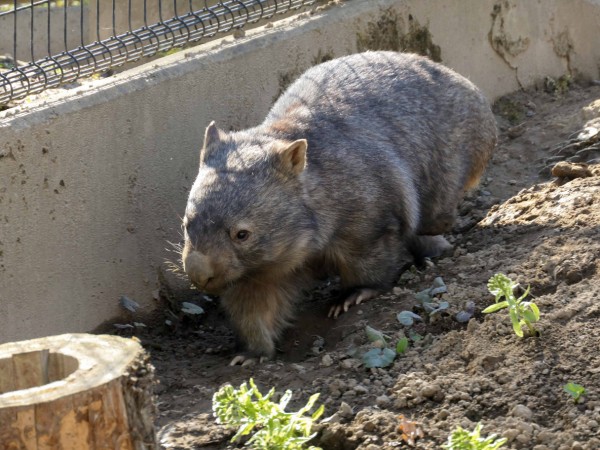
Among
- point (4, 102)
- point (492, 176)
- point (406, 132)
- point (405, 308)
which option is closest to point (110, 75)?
point (4, 102)

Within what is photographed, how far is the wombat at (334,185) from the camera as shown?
207 inches

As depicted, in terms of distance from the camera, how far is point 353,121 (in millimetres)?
6051

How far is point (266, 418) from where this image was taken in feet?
11.5

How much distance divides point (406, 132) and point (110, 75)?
5.75 feet

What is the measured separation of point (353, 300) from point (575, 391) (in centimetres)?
209

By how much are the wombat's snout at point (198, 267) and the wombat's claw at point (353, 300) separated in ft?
3.14

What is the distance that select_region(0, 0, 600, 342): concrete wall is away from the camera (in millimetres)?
5320

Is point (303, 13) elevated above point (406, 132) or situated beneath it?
elevated above

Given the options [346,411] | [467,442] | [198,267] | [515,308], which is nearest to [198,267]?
[198,267]

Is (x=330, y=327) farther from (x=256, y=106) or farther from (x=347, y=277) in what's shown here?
(x=256, y=106)

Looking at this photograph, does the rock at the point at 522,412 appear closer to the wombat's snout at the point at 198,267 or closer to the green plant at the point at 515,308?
the green plant at the point at 515,308

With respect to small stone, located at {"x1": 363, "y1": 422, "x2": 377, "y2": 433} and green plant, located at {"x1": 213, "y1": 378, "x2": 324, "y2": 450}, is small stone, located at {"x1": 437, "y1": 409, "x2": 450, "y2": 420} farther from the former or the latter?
green plant, located at {"x1": 213, "y1": 378, "x2": 324, "y2": 450}

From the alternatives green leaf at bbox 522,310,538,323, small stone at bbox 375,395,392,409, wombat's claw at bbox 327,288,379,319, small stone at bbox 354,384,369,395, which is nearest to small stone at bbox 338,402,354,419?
small stone at bbox 375,395,392,409

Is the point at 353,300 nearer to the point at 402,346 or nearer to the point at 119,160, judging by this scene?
the point at 402,346
